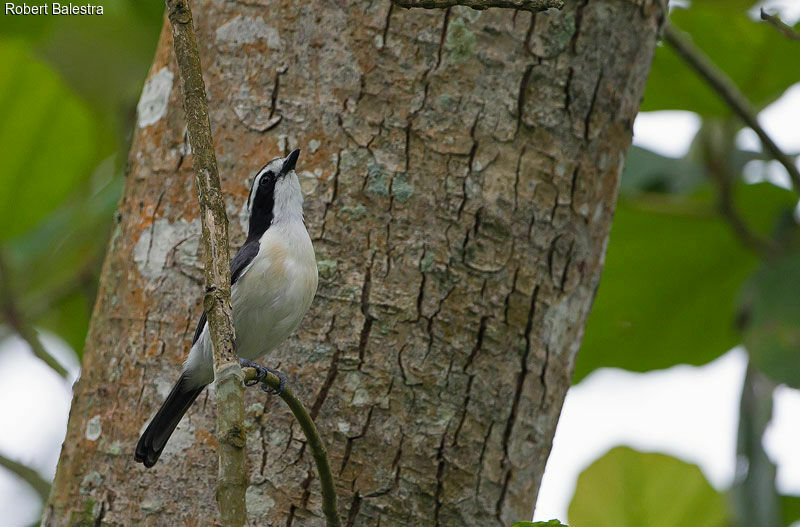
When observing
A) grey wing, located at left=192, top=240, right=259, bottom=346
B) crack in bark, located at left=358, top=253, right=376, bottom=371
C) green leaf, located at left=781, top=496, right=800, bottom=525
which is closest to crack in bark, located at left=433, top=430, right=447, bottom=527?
crack in bark, located at left=358, top=253, right=376, bottom=371

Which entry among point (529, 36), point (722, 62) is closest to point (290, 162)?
point (529, 36)

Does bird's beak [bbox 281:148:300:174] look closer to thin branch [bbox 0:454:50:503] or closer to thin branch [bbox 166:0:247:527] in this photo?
thin branch [bbox 166:0:247:527]

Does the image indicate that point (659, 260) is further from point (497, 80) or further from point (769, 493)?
point (497, 80)

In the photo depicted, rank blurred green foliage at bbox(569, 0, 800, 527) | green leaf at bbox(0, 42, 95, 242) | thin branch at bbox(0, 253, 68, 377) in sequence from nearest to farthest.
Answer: thin branch at bbox(0, 253, 68, 377)
green leaf at bbox(0, 42, 95, 242)
blurred green foliage at bbox(569, 0, 800, 527)

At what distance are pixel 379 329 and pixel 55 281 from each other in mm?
2094

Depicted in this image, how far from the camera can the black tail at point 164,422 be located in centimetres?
251

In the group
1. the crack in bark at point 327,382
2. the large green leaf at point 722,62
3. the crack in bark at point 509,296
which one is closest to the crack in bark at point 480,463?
the crack in bark at point 509,296

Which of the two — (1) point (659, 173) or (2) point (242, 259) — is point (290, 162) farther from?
(1) point (659, 173)

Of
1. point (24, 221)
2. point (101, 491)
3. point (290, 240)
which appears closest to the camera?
point (101, 491)

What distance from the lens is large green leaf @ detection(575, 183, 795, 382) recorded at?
13.8 ft

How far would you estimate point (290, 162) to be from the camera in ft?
9.06

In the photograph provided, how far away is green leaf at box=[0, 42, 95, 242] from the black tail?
1.56 meters

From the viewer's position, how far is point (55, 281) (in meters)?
4.18

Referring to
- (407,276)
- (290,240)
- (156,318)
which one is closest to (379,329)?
(407,276)
